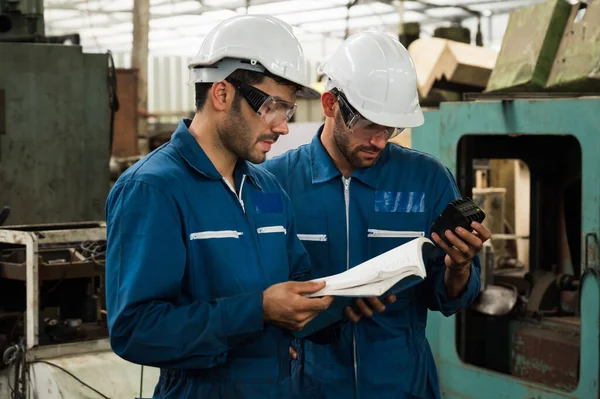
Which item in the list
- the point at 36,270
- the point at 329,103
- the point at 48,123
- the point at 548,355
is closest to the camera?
the point at 329,103

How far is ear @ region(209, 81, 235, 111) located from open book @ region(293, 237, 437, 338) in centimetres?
44

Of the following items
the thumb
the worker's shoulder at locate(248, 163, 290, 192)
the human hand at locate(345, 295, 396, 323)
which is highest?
the worker's shoulder at locate(248, 163, 290, 192)

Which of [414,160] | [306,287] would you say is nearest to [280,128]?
[306,287]

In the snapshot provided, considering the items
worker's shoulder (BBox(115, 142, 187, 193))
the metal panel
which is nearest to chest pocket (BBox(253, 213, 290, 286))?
worker's shoulder (BBox(115, 142, 187, 193))

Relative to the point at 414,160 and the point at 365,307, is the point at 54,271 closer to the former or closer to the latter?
the point at 414,160

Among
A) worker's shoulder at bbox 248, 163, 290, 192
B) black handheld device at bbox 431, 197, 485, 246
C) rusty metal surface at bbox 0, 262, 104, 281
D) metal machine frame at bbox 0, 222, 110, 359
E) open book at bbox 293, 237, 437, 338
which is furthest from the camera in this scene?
rusty metal surface at bbox 0, 262, 104, 281

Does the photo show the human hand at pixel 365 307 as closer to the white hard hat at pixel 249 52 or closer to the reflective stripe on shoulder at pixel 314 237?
the reflective stripe on shoulder at pixel 314 237

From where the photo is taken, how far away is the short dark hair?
1.81 metres

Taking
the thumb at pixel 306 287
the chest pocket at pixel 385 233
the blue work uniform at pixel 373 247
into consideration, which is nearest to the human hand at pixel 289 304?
the thumb at pixel 306 287

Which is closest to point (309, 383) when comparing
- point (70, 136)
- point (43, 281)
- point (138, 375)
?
point (138, 375)

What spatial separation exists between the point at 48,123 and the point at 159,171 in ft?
10.2

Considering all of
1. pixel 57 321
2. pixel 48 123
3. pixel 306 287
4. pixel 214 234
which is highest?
pixel 48 123

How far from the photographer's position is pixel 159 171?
170 cm

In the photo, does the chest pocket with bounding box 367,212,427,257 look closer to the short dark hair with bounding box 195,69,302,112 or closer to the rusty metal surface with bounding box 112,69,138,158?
the short dark hair with bounding box 195,69,302,112
